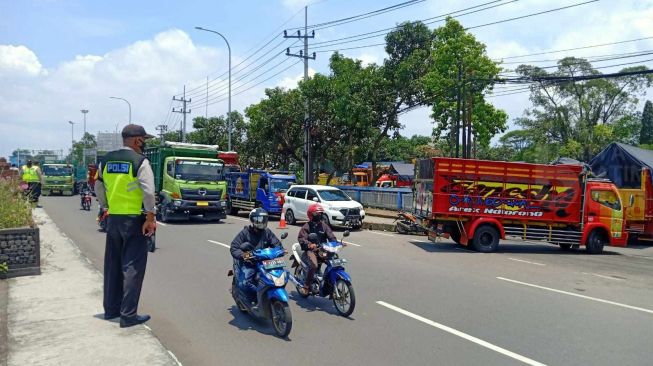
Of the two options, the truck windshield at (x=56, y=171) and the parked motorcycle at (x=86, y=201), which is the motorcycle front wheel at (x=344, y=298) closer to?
the parked motorcycle at (x=86, y=201)

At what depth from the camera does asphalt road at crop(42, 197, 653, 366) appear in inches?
220

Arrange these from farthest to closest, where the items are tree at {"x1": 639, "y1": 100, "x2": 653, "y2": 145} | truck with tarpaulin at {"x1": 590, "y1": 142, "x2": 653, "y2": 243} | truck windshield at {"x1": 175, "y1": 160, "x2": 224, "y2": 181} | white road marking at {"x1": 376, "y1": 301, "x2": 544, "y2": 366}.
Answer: tree at {"x1": 639, "y1": 100, "x2": 653, "y2": 145} < truck windshield at {"x1": 175, "y1": 160, "x2": 224, "y2": 181} < truck with tarpaulin at {"x1": 590, "y1": 142, "x2": 653, "y2": 243} < white road marking at {"x1": 376, "y1": 301, "x2": 544, "y2": 366}

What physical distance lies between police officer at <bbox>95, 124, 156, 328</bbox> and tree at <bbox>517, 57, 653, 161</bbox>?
45.4m

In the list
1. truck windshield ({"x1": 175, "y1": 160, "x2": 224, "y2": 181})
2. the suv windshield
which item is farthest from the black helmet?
truck windshield ({"x1": 175, "y1": 160, "x2": 224, "y2": 181})

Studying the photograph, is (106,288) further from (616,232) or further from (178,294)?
(616,232)

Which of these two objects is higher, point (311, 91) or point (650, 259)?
point (311, 91)

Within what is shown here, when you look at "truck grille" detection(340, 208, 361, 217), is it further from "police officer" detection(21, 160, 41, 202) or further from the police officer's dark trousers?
the police officer's dark trousers

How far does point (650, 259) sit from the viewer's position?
50.9ft

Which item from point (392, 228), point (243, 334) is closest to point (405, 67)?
point (392, 228)

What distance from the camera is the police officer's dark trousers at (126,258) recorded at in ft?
19.4

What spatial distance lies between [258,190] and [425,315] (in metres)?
17.6

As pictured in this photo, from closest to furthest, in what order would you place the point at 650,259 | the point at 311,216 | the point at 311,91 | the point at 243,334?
the point at 243,334 → the point at 311,216 → the point at 650,259 → the point at 311,91

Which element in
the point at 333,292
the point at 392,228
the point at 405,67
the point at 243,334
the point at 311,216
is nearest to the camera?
the point at 243,334

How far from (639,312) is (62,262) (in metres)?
9.93
